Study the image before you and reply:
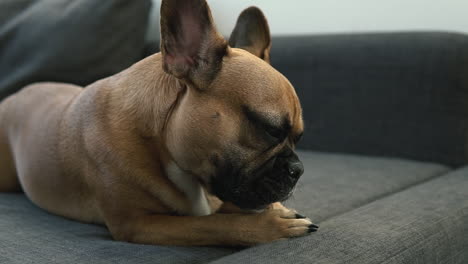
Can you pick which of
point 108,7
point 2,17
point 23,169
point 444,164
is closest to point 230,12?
point 108,7

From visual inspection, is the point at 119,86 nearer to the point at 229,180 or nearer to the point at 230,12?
the point at 229,180

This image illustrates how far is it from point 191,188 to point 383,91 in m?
1.02

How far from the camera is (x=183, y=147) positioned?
1.13m

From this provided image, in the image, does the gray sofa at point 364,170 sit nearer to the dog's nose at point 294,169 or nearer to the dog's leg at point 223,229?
the dog's leg at point 223,229

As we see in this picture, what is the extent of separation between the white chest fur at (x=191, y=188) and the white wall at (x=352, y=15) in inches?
49.7

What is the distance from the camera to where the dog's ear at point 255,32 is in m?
1.40

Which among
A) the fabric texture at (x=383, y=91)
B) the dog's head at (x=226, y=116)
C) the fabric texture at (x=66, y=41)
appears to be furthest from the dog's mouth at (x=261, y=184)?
the fabric texture at (x=66, y=41)

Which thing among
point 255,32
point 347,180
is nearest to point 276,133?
point 255,32

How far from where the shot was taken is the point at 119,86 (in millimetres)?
1273

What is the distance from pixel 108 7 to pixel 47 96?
723 millimetres

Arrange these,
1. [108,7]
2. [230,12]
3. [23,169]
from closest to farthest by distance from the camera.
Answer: [23,169] → [108,7] → [230,12]

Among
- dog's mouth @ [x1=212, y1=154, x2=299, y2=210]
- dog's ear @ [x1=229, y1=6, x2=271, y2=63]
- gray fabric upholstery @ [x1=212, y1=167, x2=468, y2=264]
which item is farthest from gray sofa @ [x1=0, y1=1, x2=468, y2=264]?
dog's ear @ [x1=229, y1=6, x2=271, y2=63]

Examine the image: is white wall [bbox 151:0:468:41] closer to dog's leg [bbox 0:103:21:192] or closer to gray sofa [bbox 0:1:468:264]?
gray sofa [bbox 0:1:468:264]

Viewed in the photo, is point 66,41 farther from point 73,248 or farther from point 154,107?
point 73,248
